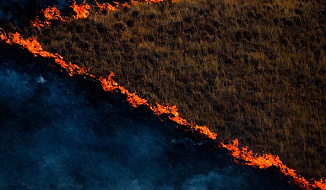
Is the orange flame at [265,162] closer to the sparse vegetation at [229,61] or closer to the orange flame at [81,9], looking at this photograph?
the sparse vegetation at [229,61]

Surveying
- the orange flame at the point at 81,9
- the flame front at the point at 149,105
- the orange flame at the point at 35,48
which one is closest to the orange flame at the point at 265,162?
the flame front at the point at 149,105

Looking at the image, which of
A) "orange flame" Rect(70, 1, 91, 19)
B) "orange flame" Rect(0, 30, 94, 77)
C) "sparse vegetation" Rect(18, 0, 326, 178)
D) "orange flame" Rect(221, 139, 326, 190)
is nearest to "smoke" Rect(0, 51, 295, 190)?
"orange flame" Rect(221, 139, 326, 190)

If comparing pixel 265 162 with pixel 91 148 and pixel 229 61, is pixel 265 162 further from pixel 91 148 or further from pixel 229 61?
pixel 91 148

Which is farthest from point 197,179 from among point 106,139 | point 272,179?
point 106,139

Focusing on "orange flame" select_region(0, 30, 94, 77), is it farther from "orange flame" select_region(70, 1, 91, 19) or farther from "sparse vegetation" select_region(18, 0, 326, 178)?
"orange flame" select_region(70, 1, 91, 19)

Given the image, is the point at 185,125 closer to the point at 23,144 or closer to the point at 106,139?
the point at 106,139

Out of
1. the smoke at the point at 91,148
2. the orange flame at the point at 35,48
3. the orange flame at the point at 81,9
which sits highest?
the orange flame at the point at 81,9
